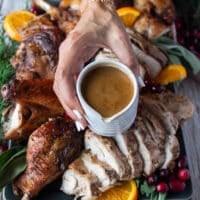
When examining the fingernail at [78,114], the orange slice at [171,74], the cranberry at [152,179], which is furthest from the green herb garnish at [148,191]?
the orange slice at [171,74]

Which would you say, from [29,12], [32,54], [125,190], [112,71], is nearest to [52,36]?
[32,54]

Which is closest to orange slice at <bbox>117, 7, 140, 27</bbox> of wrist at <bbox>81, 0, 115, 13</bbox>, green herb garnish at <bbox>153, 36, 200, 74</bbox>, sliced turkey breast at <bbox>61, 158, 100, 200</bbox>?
green herb garnish at <bbox>153, 36, 200, 74</bbox>

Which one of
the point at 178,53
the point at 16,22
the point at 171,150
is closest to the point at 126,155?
the point at 171,150

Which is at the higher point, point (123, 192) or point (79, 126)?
point (79, 126)

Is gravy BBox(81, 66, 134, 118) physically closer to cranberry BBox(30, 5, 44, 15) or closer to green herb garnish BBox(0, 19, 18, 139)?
green herb garnish BBox(0, 19, 18, 139)

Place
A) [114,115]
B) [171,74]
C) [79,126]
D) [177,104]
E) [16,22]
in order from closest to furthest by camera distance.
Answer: [114,115] < [79,126] < [177,104] < [171,74] < [16,22]

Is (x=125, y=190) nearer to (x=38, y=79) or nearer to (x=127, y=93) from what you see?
(x=127, y=93)

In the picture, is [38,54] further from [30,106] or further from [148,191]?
[148,191]
